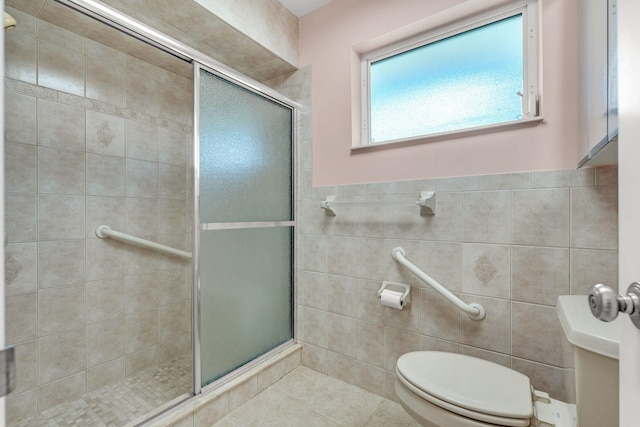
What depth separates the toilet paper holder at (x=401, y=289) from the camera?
1443 millimetres

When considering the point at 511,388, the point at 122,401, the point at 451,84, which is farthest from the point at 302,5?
the point at 122,401

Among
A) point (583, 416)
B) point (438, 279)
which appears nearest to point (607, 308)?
point (583, 416)

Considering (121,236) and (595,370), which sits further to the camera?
(121,236)

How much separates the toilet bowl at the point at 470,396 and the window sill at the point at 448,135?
98 cm

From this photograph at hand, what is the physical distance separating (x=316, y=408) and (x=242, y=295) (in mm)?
690

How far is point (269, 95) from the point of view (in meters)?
1.71

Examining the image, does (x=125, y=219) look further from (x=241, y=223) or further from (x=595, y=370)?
(x=595, y=370)

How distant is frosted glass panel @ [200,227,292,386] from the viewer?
138 cm

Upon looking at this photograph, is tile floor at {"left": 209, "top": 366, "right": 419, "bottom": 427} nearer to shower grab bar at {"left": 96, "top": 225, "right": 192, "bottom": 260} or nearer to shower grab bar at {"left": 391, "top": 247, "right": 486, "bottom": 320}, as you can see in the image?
shower grab bar at {"left": 391, "top": 247, "right": 486, "bottom": 320}

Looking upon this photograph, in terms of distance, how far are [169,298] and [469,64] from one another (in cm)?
234

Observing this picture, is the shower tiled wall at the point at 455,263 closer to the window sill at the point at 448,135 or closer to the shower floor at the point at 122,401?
the window sill at the point at 448,135

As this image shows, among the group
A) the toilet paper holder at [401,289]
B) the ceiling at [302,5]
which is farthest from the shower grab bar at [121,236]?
the ceiling at [302,5]

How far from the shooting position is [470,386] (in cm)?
101

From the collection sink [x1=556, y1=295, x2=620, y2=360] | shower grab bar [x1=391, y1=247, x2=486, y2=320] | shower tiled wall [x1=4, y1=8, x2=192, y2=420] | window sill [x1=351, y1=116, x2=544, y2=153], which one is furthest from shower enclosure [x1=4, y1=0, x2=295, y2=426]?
sink [x1=556, y1=295, x2=620, y2=360]
